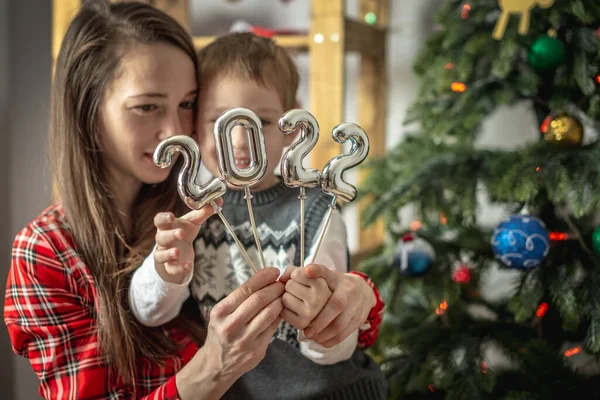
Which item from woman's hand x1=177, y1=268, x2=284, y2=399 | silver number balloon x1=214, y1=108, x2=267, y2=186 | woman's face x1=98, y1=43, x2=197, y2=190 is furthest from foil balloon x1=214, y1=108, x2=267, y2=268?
woman's face x1=98, y1=43, x2=197, y2=190

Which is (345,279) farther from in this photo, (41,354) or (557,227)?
(557,227)

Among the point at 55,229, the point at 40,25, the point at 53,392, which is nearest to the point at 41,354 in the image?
the point at 53,392

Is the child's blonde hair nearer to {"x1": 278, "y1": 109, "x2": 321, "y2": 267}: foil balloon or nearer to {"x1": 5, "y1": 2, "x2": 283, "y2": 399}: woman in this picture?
{"x1": 5, "y1": 2, "x2": 283, "y2": 399}: woman

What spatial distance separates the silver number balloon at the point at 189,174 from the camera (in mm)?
738

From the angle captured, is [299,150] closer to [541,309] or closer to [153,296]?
[153,296]

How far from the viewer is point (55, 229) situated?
0.97 meters

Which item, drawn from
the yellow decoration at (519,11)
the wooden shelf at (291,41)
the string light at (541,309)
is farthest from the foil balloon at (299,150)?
the wooden shelf at (291,41)

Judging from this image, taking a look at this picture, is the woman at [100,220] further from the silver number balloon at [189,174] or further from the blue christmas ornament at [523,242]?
the blue christmas ornament at [523,242]

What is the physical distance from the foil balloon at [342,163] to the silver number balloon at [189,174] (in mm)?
131

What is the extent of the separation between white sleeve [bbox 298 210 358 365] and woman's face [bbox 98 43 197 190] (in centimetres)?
27

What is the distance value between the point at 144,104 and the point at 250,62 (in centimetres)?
18

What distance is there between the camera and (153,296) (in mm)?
899

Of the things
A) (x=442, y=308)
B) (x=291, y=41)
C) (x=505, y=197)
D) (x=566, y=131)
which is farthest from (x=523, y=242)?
(x=291, y=41)

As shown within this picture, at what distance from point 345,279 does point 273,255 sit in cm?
20
